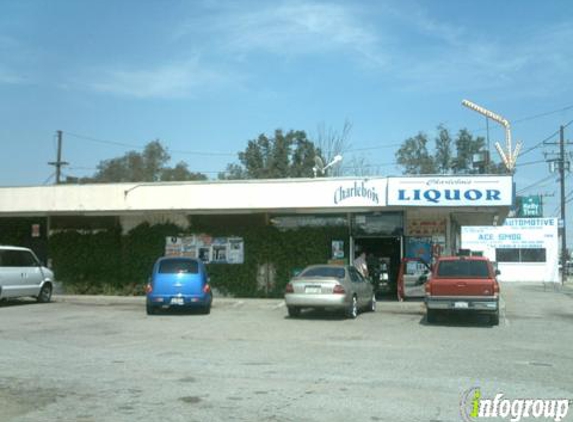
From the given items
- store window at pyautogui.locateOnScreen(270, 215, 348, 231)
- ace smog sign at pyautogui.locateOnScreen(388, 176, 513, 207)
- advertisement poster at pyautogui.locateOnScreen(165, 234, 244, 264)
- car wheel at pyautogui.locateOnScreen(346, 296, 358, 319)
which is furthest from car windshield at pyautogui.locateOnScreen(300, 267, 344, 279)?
advertisement poster at pyautogui.locateOnScreen(165, 234, 244, 264)

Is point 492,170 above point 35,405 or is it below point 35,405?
above

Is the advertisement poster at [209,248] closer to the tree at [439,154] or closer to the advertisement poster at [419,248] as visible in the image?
the advertisement poster at [419,248]

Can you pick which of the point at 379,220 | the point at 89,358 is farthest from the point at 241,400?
the point at 379,220

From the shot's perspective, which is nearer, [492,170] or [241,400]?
[241,400]

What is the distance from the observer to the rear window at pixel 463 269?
18188 millimetres

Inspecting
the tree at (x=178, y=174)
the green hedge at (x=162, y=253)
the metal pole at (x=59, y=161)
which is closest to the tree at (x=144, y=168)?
the tree at (x=178, y=174)

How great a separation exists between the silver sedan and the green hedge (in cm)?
686

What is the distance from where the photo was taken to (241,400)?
8.45m

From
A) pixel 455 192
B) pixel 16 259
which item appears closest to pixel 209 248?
pixel 16 259

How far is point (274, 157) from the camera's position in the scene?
3305 inches

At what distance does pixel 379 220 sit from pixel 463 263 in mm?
8046

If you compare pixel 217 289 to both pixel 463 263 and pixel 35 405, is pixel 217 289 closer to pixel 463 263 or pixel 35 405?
pixel 463 263

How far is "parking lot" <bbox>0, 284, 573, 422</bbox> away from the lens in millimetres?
8031

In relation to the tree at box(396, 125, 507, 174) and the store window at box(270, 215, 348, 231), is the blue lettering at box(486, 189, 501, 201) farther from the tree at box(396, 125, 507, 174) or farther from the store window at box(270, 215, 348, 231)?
the tree at box(396, 125, 507, 174)
